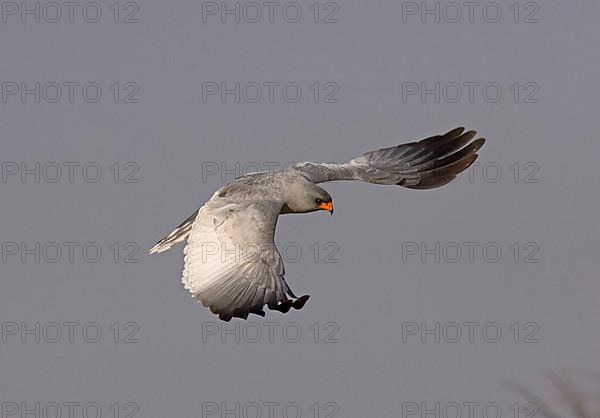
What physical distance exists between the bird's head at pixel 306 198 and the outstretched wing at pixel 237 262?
0.46 m

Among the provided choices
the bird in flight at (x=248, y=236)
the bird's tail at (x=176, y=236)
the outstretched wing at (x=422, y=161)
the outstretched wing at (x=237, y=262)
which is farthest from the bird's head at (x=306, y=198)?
the outstretched wing at (x=422, y=161)

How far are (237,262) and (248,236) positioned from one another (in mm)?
443

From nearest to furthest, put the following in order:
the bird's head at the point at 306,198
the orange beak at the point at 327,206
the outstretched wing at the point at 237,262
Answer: the outstretched wing at the point at 237,262 → the bird's head at the point at 306,198 → the orange beak at the point at 327,206

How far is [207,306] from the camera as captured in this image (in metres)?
10.0

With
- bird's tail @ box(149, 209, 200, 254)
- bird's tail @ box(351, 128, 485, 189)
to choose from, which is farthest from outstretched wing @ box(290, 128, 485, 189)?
bird's tail @ box(149, 209, 200, 254)

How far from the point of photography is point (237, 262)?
10.5 meters

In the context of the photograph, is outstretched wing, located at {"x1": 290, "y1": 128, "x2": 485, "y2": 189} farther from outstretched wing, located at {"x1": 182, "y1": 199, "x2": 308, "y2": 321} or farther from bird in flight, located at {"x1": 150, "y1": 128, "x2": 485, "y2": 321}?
outstretched wing, located at {"x1": 182, "y1": 199, "x2": 308, "y2": 321}

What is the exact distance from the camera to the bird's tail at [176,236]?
1259cm

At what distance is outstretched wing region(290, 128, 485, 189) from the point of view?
1529 centimetres

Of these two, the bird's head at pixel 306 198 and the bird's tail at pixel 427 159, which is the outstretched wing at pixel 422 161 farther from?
the bird's head at pixel 306 198

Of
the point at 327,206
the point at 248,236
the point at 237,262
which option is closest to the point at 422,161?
the point at 327,206

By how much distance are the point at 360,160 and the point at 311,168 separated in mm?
2018

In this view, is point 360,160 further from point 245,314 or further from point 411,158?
point 245,314

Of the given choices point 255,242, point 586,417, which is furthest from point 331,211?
point 586,417
